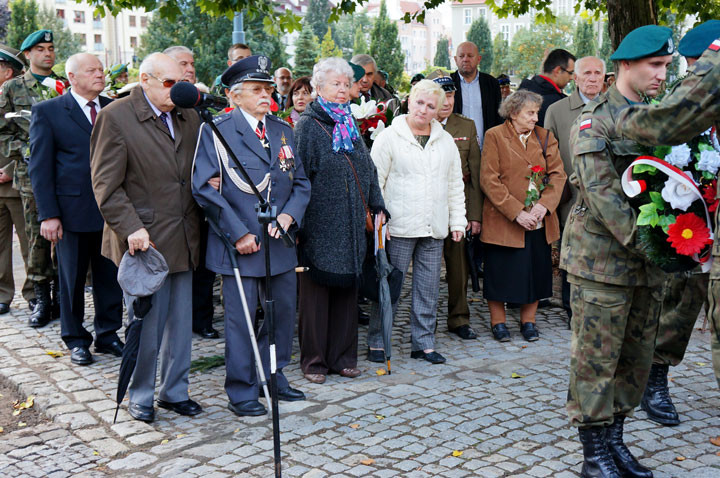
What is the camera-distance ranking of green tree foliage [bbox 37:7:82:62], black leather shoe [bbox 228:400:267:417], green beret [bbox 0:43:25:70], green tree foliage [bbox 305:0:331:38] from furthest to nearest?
green tree foliage [bbox 305:0:331:38] < green tree foliage [bbox 37:7:82:62] < green beret [bbox 0:43:25:70] < black leather shoe [bbox 228:400:267:417]

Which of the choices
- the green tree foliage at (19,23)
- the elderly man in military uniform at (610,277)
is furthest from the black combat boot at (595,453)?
the green tree foliage at (19,23)

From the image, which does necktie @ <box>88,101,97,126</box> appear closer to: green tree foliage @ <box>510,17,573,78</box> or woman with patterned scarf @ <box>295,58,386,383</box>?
woman with patterned scarf @ <box>295,58,386,383</box>

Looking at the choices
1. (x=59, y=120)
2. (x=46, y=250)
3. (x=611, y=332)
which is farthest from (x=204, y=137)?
(x=46, y=250)

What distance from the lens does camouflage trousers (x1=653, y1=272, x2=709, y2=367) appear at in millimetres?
5207

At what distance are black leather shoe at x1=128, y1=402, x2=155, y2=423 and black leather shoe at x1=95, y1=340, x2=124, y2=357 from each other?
1.46 metres

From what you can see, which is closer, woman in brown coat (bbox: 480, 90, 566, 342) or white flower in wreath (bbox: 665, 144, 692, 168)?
white flower in wreath (bbox: 665, 144, 692, 168)

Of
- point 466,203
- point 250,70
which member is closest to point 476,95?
point 466,203

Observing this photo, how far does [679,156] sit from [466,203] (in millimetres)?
3686

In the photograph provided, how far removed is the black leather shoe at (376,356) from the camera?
21.6ft

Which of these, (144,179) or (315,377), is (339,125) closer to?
(144,179)

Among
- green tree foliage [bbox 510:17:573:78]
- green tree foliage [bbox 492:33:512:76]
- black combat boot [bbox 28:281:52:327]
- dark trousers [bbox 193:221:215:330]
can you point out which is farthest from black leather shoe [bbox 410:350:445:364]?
green tree foliage [bbox 492:33:512:76]

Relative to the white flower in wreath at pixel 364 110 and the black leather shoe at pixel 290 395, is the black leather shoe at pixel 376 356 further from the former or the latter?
the white flower in wreath at pixel 364 110

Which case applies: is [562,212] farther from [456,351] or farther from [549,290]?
[456,351]

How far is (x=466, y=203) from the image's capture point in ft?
24.3
